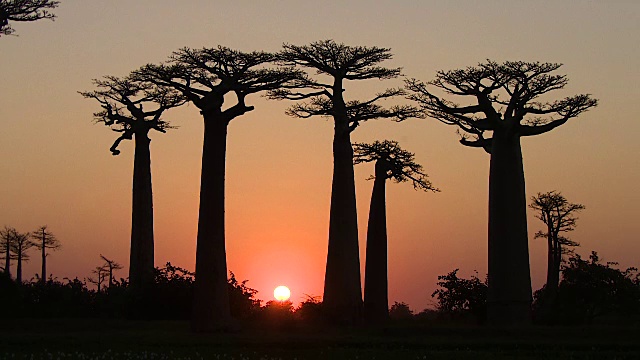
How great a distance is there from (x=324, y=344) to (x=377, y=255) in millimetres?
20070

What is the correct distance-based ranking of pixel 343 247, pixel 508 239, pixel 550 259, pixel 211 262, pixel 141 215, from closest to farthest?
pixel 211 262
pixel 508 239
pixel 343 247
pixel 141 215
pixel 550 259

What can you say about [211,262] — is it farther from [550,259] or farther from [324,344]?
[550,259]

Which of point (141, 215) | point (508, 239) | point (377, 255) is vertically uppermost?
point (141, 215)

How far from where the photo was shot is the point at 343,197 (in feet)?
146

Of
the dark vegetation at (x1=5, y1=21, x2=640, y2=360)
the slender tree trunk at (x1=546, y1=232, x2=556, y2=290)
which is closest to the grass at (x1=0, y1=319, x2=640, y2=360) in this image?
the dark vegetation at (x1=5, y1=21, x2=640, y2=360)

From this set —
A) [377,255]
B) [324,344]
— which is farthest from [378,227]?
[324,344]

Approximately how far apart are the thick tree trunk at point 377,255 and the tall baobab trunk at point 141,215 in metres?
9.71

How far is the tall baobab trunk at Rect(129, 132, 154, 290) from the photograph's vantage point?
47872mm

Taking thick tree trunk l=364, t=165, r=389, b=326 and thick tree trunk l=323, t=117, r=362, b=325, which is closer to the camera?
thick tree trunk l=323, t=117, r=362, b=325

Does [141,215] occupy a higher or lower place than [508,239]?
higher

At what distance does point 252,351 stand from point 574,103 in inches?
756

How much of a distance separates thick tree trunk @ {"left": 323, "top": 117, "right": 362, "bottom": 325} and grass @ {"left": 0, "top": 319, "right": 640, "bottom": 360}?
272 inches

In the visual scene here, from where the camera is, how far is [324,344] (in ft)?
96.7

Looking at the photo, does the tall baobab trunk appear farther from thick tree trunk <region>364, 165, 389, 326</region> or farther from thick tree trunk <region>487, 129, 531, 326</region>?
thick tree trunk <region>487, 129, 531, 326</region>
